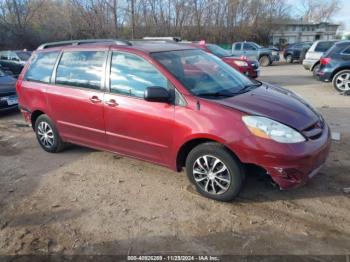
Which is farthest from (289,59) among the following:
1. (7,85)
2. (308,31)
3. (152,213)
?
(308,31)

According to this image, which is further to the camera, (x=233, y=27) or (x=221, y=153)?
(x=233, y=27)

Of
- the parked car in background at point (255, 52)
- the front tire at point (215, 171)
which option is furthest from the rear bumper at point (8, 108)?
the parked car in background at point (255, 52)

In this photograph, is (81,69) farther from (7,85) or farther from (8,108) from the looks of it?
(7,85)

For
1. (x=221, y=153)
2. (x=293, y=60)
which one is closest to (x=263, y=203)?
(x=221, y=153)

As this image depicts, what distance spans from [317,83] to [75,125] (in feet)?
35.5

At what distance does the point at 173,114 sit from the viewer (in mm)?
3760

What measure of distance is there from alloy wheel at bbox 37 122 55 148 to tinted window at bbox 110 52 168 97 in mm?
1692

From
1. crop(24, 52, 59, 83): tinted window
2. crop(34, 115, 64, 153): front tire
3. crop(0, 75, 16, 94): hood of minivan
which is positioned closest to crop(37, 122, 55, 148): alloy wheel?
crop(34, 115, 64, 153): front tire

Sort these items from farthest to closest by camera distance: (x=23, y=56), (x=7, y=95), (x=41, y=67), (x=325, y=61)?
(x=23, y=56), (x=325, y=61), (x=7, y=95), (x=41, y=67)

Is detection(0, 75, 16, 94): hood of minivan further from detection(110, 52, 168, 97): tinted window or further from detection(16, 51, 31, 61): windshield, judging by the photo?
detection(16, 51, 31, 61): windshield

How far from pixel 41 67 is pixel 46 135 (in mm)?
1088

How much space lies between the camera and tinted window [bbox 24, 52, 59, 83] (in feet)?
16.8

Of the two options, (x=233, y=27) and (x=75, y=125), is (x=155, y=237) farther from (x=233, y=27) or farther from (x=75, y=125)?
(x=233, y=27)

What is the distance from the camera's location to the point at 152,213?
362cm
